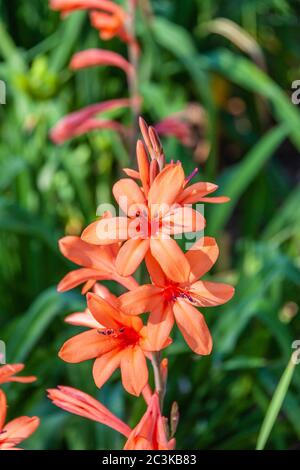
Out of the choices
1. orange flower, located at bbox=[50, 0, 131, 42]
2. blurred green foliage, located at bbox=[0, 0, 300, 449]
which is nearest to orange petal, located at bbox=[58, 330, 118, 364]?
blurred green foliage, located at bbox=[0, 0, 300, 449]

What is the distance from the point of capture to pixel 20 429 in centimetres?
103

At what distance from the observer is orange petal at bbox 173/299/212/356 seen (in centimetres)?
96

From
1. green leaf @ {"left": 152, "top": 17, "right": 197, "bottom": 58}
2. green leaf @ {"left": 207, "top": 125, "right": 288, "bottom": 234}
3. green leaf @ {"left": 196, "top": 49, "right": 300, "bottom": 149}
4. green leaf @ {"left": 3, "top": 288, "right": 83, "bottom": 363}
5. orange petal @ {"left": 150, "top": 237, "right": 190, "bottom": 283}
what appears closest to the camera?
→ orange petal @ {"left": 150, "top": 237, "right": 190, "bottom": 283}

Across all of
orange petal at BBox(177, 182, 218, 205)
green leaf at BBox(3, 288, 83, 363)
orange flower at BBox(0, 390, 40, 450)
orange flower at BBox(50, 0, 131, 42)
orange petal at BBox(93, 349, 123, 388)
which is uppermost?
orange flower at BBox(50, 0, 131, 42)

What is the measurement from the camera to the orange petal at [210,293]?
97cm

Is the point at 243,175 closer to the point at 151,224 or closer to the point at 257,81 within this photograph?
the point at 257,81

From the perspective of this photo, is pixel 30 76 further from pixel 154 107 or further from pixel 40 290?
pixel 40 290

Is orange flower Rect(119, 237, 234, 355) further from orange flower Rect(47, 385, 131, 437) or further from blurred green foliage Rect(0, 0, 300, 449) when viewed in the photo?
blurred green foliage Rect(0, 0, 300, 449)

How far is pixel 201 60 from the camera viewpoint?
8.39 feet

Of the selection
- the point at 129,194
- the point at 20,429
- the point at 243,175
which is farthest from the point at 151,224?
the point at 243,175

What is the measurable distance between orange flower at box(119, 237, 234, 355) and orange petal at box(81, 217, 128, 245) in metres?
0.04

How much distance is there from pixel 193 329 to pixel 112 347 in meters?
0.10

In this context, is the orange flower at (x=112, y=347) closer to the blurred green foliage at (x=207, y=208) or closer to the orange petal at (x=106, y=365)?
the orange petal at (x=106, y=365)

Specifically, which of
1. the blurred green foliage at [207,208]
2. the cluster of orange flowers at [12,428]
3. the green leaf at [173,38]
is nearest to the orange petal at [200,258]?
the cluster of orange flowers at [12,428]
